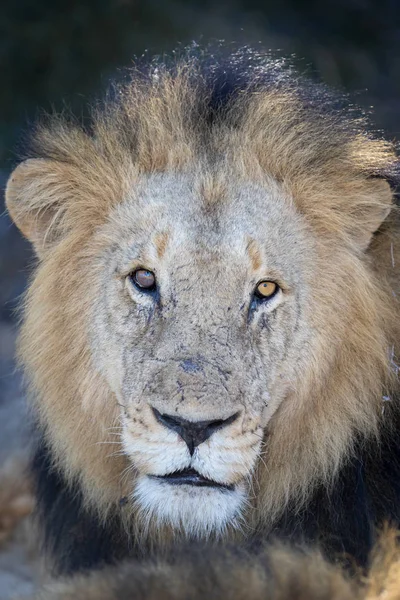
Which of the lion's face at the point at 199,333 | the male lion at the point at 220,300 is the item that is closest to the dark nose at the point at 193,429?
the lion's face at the point at 199,333

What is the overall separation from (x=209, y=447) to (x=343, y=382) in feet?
2.16

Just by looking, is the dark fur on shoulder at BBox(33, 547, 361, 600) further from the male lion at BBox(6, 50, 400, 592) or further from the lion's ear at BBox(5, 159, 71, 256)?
the lion's ear at BBox(5, 159, 71, 256)

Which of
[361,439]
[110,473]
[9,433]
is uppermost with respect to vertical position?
[361,439]

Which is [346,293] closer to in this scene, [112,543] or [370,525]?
[370,525]

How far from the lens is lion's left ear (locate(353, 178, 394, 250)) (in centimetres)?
317

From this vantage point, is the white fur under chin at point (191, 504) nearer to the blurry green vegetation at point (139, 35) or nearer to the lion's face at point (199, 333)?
the lion's face at point (199, 333)

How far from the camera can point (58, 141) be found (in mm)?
3305

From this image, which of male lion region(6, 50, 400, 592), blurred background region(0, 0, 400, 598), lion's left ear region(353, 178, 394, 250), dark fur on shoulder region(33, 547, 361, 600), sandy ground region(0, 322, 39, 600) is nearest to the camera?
dark fur on shoulder region(33, 547, 361, 600)

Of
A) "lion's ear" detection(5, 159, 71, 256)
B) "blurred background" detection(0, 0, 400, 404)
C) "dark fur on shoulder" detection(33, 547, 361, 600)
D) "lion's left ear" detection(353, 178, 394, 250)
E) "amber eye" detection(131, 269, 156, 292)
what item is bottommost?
"dark fur on shoulder" detection(33, 547, 361, 600)

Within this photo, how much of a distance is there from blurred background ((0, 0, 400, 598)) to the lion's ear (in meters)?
3.28

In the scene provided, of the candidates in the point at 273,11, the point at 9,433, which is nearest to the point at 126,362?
the point at 9,433

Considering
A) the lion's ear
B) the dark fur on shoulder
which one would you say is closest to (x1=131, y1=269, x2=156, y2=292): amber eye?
the lion's ear

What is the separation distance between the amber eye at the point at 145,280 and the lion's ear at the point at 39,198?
17.0 inches

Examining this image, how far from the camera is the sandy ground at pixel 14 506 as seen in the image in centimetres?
458
